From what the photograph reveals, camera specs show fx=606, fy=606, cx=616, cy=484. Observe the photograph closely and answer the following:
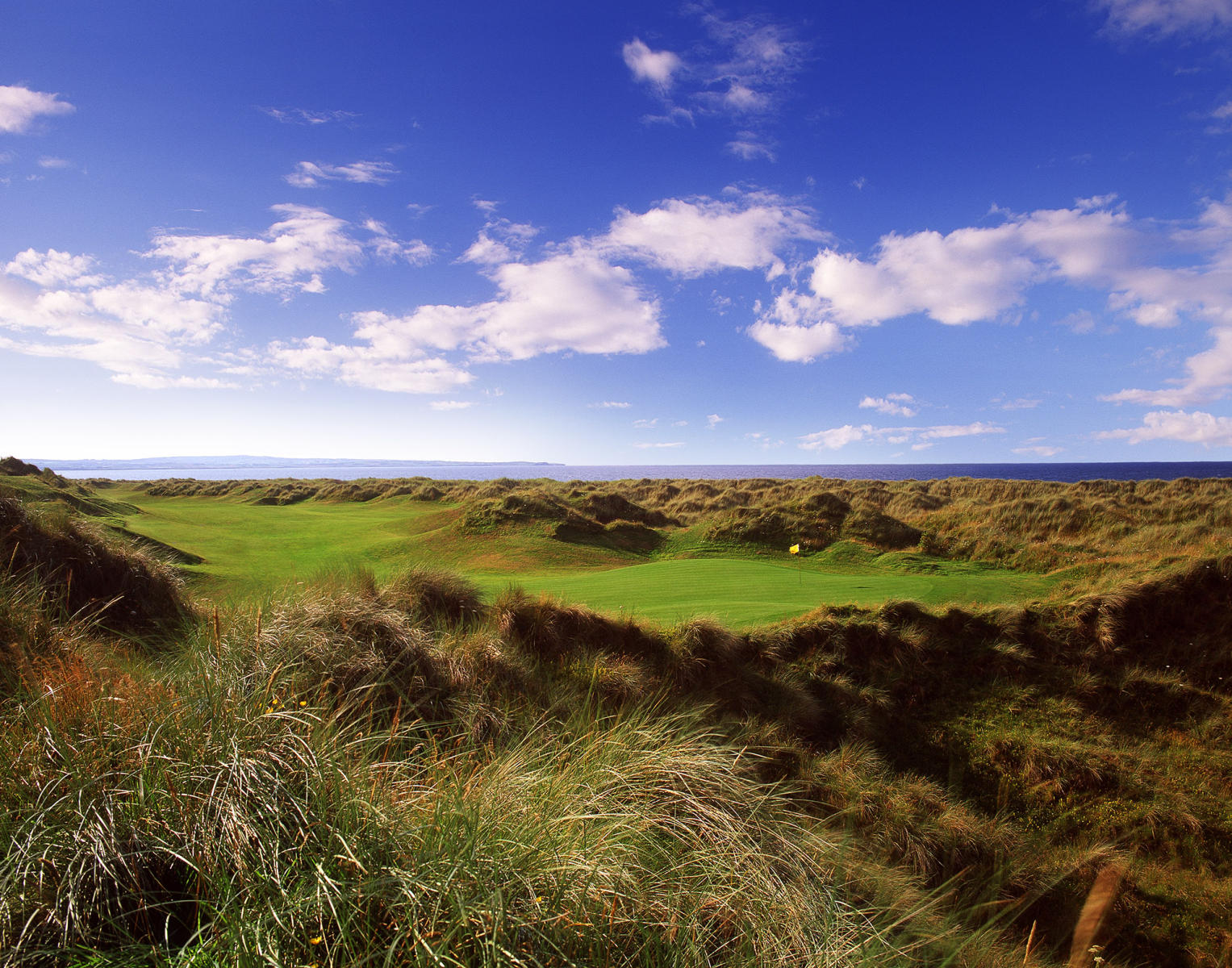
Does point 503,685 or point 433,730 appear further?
point 503,685

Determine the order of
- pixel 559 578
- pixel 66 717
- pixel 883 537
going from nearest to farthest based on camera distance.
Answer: pixel 66 717 → pixel 559 578 → pixel 883 537

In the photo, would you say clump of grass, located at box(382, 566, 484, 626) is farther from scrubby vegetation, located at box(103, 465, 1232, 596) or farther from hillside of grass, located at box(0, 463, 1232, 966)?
scrubby vegetation, located at box(103, 465, 1232, 596)

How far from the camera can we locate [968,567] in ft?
50.2

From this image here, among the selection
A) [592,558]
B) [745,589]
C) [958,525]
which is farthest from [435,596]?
[958,525]

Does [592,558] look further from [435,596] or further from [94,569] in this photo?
[94,569]

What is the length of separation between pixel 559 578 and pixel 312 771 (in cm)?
1030

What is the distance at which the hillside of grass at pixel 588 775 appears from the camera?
7.89ft

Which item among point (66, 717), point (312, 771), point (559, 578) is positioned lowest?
point (559, 578)

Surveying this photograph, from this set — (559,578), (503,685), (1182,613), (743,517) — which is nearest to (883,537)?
(743,517)

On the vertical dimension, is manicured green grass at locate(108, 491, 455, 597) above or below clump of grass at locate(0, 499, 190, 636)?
below

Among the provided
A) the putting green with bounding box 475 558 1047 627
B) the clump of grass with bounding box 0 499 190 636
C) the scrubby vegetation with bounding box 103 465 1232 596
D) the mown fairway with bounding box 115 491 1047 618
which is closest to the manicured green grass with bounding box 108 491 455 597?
the mown fairway with bounding box 115 491 1047 618

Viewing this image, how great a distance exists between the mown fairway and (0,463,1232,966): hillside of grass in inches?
43.1

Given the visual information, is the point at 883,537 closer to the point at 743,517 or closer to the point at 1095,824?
the point at 743,517

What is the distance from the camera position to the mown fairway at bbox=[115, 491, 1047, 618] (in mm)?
9984
